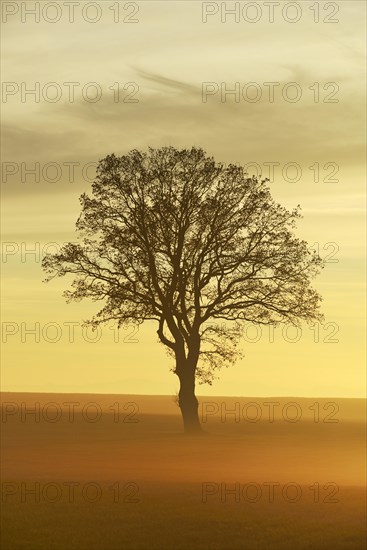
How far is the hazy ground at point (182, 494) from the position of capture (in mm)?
27781

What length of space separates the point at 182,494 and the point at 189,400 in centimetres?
2822

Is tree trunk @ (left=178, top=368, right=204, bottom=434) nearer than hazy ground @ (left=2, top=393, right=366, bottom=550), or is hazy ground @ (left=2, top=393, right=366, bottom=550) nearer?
hazy ground @ (left=2, top=393, right=366, bottom=550)

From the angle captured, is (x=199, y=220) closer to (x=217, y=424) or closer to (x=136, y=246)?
(x=136, y=246)

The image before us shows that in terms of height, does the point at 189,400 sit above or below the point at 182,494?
above

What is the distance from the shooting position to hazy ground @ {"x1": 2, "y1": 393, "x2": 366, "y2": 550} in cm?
2778

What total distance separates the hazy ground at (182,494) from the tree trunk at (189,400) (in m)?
1.77

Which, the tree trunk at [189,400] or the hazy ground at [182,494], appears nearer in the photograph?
Answer: the hazy ground at [182,494]

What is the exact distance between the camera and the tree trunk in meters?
62.4

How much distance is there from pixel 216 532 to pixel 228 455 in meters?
22.1

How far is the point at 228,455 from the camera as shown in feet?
166

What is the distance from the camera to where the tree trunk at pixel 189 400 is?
62.4 meters

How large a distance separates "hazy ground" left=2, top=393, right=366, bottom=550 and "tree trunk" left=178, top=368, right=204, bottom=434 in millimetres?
1769

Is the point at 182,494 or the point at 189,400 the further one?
the point at 189,400

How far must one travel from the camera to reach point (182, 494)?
113ft
